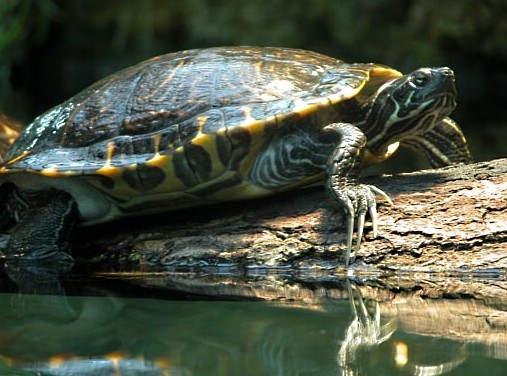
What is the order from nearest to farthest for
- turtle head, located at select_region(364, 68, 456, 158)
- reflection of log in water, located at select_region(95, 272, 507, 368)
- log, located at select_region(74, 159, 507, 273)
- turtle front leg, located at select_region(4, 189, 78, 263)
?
1. reflection of log in water, located at select_region(95, 272, 507, 368)
2. log, located at select_region(74, 159, 507, 273)
3. turtle head, located at select_region(364, 68, 456, 158)
4. turtle front leg, located at select_region(4, 189, 78, 263)

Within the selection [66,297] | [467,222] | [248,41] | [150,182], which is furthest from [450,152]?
[248,41]

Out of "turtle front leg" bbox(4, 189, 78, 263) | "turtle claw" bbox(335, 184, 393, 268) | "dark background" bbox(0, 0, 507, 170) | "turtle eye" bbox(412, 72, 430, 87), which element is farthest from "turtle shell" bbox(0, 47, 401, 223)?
"dark background" bbox(0, 0, 507, 170)

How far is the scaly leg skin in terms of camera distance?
3.25m

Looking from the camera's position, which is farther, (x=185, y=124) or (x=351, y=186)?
(x=185, y=124)

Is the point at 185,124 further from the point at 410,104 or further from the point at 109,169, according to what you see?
the point at 410,104

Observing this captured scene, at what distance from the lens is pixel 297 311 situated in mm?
2664

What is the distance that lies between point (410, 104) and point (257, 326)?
58.2 inches

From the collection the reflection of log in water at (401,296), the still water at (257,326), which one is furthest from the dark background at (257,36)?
the still water at (257,326)

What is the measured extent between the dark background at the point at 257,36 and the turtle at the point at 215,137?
24.3 feet

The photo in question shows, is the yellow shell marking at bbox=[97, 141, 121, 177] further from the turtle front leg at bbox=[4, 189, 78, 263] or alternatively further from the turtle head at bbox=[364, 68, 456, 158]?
the turtle head at bbox=[364, 68, 456, 158]

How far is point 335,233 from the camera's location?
3.32 m

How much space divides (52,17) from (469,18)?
24.5ft

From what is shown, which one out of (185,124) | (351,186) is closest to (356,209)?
(351,186)

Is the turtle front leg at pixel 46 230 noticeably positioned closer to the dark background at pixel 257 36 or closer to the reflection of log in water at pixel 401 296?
the reflection of log in water at pixel 401 296
